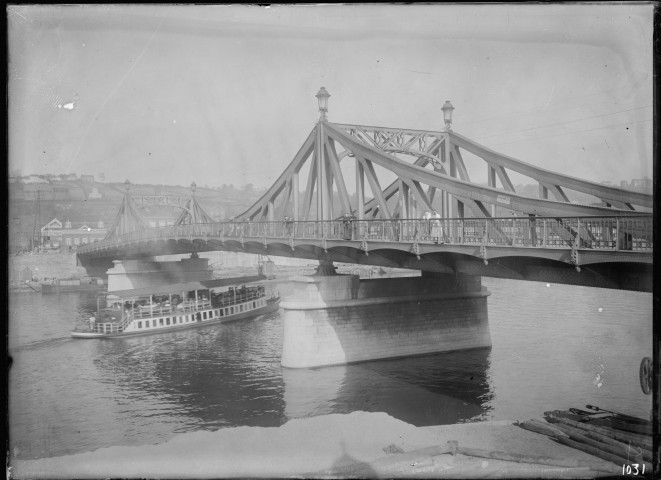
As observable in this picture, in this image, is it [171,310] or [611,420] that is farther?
[171,310]

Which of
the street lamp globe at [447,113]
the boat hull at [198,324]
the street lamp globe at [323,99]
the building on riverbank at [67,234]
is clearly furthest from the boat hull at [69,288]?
the street lamp globe at [447,113]

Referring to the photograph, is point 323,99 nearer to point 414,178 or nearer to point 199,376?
point 414,178

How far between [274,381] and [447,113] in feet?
44.8

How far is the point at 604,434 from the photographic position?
12945mm

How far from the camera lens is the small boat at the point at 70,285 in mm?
44125

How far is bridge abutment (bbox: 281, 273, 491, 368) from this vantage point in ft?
74.2

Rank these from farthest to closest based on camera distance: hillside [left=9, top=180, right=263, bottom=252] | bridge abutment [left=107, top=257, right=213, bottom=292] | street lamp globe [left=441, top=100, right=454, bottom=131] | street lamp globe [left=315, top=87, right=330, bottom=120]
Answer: bridge abutment [left=107, top=257, right=213, bottom=292]
street lamp globe [left=441, top=100, right=454, bottom=131]
street lamp globe [left=315, top=87, right=330, bottom=120]
hillside [left=9, top=180, right=263, bottom=252]

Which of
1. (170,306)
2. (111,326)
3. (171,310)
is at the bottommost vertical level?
(111,326)

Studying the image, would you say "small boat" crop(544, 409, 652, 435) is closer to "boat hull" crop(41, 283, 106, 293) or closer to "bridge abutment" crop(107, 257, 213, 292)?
"bridge abutment" crop(107, 257, 213, 292)

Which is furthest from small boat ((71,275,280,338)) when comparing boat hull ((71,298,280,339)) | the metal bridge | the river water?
the metal bridge

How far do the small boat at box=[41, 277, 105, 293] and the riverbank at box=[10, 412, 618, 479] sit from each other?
32.5 meters

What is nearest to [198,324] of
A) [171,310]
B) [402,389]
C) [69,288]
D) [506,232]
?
[171,310]

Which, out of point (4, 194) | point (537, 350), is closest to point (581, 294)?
point (537, 350)

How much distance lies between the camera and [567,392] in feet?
61.7
